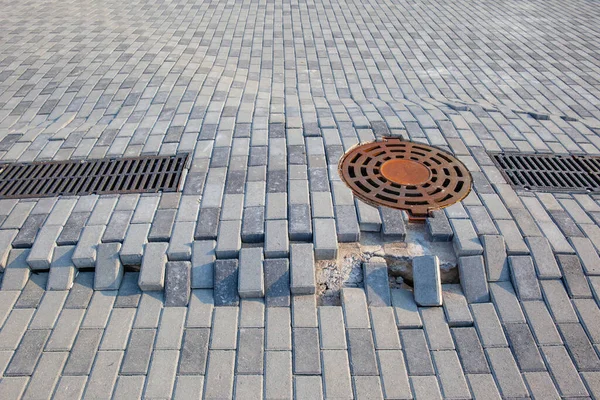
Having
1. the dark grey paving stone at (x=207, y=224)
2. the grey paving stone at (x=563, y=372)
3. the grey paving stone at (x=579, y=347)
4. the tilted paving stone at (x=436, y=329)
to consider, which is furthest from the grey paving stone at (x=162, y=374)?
the grey paving stone at (x=579, y=347)

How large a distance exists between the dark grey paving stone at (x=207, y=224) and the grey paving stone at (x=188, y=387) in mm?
1036

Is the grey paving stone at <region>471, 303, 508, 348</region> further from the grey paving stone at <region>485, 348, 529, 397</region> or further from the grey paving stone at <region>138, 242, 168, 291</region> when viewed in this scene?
the grey paving stone at <region>138, 242, 168, 291</region>

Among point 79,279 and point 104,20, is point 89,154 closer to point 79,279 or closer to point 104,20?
point 79,279

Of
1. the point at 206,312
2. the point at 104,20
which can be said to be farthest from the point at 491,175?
the point at 104,20

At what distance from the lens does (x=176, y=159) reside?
4055mm

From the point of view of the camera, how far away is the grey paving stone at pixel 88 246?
3.09 m

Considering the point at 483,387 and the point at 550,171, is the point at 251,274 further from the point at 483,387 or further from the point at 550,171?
the point at 550,171

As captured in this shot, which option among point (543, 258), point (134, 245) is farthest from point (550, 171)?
→ point (134, 245)

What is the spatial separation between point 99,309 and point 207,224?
0.94m

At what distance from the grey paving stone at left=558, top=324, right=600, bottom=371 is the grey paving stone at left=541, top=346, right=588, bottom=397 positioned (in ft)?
0.16

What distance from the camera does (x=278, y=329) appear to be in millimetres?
2740

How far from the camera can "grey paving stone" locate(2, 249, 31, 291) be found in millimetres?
3039

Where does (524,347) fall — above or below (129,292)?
above

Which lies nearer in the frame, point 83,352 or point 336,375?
point 336,375
